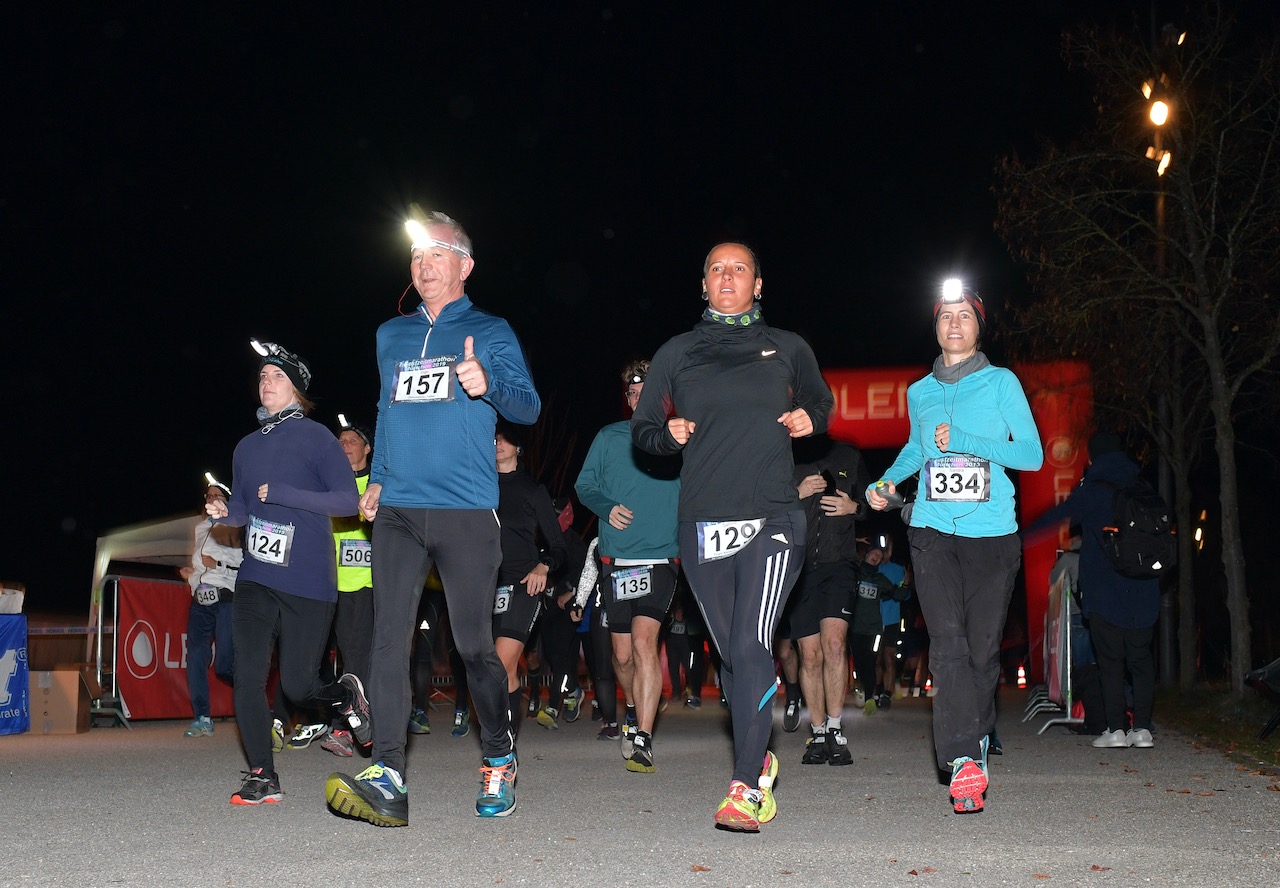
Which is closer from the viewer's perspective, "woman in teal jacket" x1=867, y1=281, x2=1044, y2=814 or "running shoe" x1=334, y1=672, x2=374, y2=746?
"woman in teal jacket" x1=867, y1=281, x2=1044, y2=814

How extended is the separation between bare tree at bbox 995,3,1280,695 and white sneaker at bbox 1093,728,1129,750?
4573mm

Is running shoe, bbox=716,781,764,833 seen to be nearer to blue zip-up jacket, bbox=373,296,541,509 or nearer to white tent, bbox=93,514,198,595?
blue zip-up jacket, bbox=373,296,541,509

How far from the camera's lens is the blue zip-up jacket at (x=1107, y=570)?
30.6 ft

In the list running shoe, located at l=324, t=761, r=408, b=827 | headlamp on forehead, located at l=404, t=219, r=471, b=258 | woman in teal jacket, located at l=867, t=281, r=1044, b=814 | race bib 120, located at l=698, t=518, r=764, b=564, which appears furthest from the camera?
woman in teal jacket, located at l=867, t=281, r=1044, b=814

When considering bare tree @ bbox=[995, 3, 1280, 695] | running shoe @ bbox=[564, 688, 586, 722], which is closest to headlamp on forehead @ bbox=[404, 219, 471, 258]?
running shoe @ bbox=[564, 688, 586, 722]

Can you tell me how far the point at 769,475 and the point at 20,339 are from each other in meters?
22.8

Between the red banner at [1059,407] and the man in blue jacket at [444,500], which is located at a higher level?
the red banner at [1059,407]

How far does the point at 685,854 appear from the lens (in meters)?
4.80

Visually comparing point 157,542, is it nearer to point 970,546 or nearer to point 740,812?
point 970,546

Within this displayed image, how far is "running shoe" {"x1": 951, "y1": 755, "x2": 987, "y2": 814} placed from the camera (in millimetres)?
5789

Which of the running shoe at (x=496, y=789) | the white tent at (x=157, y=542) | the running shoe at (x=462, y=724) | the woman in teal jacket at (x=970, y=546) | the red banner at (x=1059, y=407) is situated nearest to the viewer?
the running shoe at (x=496, y=789)

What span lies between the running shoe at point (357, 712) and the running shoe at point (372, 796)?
94.9 inches

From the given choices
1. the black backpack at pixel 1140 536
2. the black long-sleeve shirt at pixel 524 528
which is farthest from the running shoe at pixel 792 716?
the black backpack at pixel 1140 536

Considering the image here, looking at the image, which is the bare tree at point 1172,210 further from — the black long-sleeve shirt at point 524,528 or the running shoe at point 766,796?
the running shoe at point 766,796
